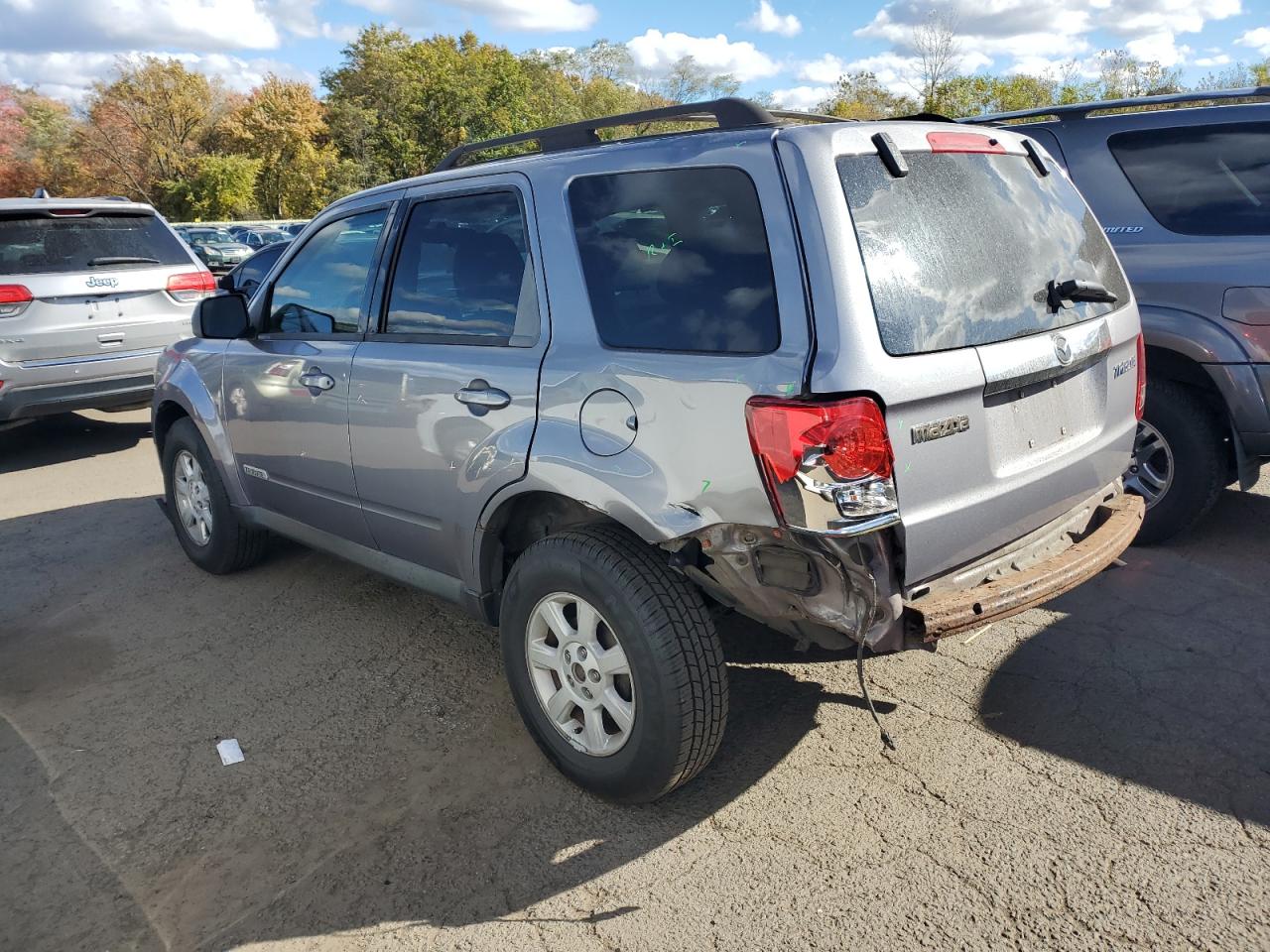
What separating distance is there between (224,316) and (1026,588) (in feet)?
11.0

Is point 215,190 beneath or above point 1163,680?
above

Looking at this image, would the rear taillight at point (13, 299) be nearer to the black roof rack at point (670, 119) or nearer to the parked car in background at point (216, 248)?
the black roof rack at point (670, 119)

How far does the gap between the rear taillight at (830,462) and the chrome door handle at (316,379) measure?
6.70 ft

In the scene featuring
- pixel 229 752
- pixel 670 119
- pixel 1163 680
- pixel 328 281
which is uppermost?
pixel 670 119

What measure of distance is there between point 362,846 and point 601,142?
2.26 metres

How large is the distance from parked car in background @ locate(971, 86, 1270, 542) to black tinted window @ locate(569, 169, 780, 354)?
2.72 metres

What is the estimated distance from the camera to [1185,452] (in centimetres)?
447

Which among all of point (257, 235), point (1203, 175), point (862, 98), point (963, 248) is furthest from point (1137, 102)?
point (862, 98)

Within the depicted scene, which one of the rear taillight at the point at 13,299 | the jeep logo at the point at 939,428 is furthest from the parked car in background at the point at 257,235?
the jeep logo at the point at 939,428

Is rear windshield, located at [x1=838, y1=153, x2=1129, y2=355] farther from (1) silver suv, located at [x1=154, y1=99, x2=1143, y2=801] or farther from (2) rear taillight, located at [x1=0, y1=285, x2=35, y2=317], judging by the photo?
(2) rear taillight, located at [x1=0, y1=285, x2=35, y2=317]

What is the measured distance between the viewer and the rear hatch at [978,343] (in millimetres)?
2439

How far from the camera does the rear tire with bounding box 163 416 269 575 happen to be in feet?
15.5

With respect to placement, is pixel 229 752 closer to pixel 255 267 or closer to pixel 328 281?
pixel 328 281

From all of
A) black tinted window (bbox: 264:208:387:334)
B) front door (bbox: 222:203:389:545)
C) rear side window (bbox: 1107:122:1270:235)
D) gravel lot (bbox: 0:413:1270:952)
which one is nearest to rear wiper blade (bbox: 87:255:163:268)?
front door (bbox: 222:203:389:545)
